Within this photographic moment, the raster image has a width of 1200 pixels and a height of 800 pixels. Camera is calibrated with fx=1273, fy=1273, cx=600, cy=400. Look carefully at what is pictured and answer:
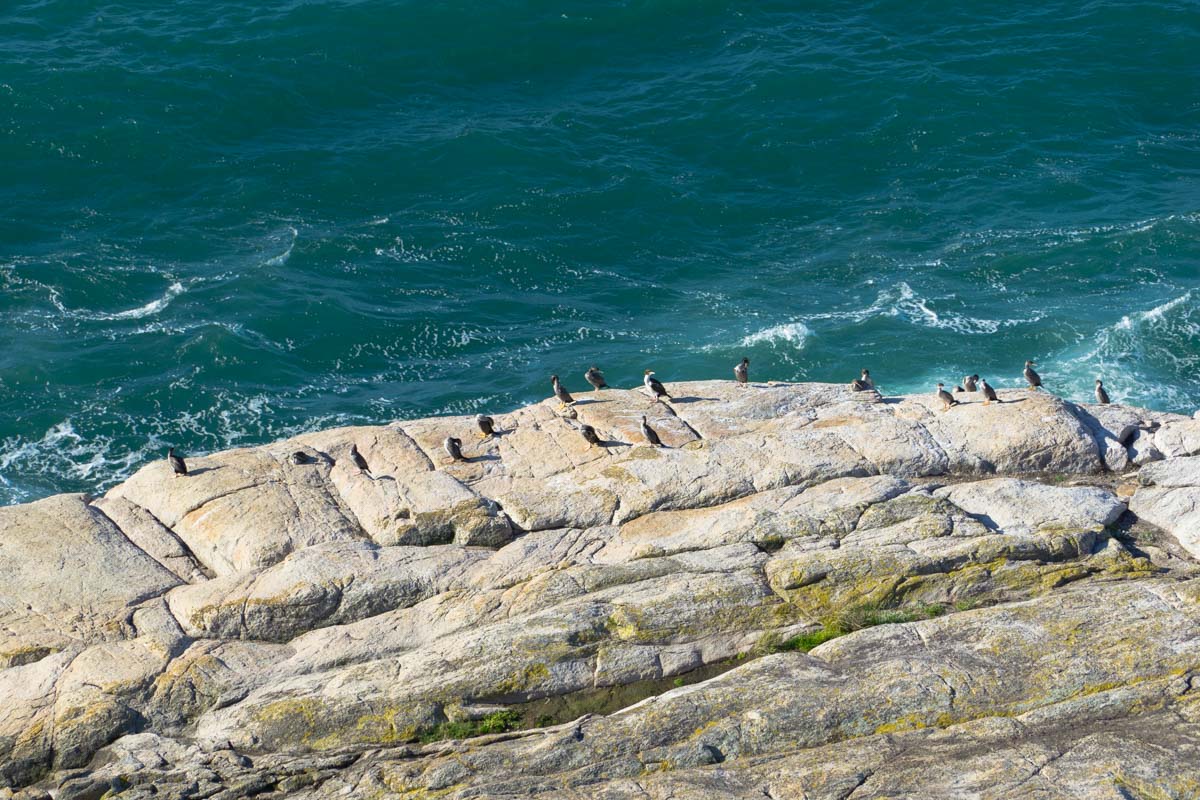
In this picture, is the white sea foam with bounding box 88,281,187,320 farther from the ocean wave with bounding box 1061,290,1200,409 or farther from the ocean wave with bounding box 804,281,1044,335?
the ocean wave with bounding box 1061,290,1200,409

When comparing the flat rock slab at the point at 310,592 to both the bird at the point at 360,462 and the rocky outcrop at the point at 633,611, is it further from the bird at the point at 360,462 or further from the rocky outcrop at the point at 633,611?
the bird at the point at 360,462

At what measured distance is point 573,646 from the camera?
2927 cm

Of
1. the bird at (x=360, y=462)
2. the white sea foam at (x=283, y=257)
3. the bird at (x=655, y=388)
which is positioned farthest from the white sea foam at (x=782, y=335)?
the bird at (x=360, y=462)

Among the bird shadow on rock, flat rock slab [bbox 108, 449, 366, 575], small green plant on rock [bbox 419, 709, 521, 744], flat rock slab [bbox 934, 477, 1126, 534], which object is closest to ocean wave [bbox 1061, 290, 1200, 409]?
flat rock slab [bbox 934, 477, 1126, 534]

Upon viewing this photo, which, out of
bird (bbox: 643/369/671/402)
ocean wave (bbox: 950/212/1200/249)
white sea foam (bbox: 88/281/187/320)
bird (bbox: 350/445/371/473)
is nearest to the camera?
bird (bbox: 350/445/371/473)

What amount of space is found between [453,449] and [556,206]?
34.4 metres

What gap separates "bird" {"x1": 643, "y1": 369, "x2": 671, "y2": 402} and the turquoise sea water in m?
17.6

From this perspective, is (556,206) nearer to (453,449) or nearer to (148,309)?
(148,309)

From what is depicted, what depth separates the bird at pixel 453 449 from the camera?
3597cm

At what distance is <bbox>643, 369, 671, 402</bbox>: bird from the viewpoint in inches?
1528

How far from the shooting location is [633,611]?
30.0 m

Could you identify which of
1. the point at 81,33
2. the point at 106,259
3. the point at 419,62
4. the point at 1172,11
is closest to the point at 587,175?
the point at 419,62

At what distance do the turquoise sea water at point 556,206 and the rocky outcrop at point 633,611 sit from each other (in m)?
19.9

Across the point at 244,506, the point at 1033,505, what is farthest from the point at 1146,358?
the point at 244,506
